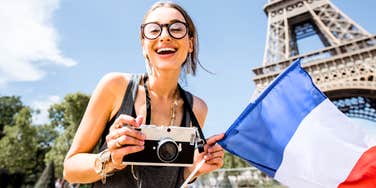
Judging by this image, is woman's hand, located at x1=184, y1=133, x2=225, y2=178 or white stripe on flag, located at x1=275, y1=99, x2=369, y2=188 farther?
white stripe on flag, located at x1=275, y1=99, x2=369, y2=188

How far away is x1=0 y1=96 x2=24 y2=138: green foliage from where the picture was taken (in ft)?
105

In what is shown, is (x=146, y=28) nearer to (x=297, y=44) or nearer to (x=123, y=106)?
(x=123, y=106)

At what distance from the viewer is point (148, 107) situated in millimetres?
1304

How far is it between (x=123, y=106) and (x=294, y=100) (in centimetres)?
88

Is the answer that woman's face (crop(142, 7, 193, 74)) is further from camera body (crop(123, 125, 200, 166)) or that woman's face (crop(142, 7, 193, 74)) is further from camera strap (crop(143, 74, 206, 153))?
camera body (crop(123, 125, 200, 166))

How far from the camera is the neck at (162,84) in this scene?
1.37m

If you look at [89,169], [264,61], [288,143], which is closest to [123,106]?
[89,169]

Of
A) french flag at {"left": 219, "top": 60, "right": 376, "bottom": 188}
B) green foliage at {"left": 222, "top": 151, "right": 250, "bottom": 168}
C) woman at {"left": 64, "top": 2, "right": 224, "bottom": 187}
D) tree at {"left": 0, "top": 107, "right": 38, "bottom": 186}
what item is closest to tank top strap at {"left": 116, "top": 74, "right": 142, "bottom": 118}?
woman at {"left": 64, "top": 2, "right": 224, "bottom": 187}

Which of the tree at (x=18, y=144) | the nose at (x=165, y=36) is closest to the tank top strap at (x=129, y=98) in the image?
the nose at (x=165, y=36)

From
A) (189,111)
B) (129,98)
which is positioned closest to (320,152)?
(189,111)

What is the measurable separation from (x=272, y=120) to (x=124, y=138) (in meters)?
0.85

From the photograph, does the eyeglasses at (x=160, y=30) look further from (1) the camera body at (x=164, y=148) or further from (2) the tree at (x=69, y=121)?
(2) the tree at (x=69, y=121)

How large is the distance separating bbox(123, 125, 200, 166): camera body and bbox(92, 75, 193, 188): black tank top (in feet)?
0.44

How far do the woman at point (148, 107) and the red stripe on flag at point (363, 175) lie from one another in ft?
2.19
